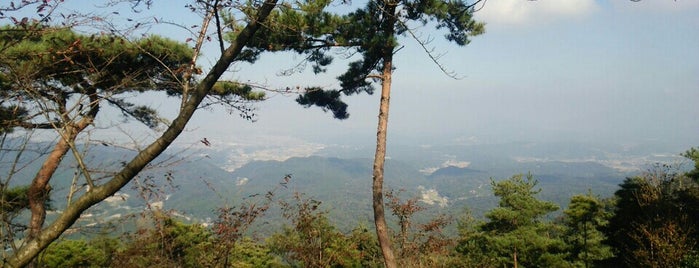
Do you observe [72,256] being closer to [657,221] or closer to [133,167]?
[133,167]

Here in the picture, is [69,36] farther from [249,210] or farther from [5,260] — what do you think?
[5,260]

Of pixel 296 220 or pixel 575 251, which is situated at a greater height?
pixel 296 220

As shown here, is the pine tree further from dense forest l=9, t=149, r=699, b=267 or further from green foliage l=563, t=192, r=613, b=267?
green foliage l=563, t=192, r=613, b=267

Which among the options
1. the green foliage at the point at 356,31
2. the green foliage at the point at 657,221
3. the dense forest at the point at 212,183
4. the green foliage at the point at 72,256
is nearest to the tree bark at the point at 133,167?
the dense forest at the point at 212,183

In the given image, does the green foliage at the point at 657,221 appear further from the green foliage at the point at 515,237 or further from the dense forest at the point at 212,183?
the green foliage at the point at 515,237

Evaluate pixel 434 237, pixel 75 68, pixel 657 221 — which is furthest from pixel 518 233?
pixel 75 68

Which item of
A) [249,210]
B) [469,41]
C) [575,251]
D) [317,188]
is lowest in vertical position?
[317,188]

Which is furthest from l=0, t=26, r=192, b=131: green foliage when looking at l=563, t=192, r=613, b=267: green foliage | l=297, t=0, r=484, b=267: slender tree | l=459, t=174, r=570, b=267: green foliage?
l=563, t=192, r=613, b=267: green foliage

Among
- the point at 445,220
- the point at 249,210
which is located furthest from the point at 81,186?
the point at 445,220
